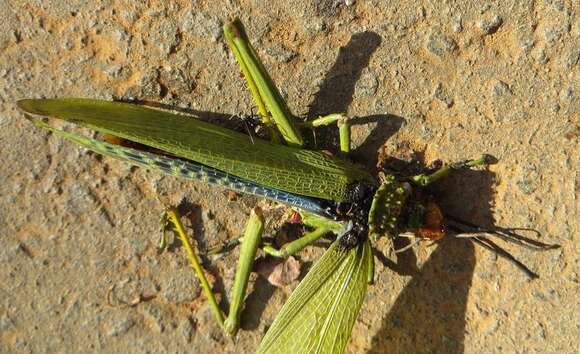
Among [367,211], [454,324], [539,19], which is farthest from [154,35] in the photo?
[454,324]

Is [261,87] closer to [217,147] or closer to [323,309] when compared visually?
[217,147]

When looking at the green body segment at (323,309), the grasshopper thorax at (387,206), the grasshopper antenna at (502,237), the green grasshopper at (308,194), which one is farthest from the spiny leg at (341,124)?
the grasshopper antenna at (502,237)

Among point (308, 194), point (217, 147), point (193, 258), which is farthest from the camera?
point (193, 258)

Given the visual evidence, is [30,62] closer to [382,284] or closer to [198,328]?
[198,328]

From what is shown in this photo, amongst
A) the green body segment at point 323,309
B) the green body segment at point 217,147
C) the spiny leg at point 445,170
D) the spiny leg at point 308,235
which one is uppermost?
the green body segment at point 217,147

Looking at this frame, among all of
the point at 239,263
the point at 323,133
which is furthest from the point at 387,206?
the point at 239,263

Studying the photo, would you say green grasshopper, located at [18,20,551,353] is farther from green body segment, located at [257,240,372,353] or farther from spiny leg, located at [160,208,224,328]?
spiny leg, located at [160,208,224,328]

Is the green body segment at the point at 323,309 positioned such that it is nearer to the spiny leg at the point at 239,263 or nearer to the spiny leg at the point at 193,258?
the spiny leg at the point at 239,263

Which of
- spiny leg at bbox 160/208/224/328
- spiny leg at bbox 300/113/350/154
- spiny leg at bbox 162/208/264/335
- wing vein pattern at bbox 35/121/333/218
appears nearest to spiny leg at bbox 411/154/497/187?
spiny leg at bbox 300/113/350/154
